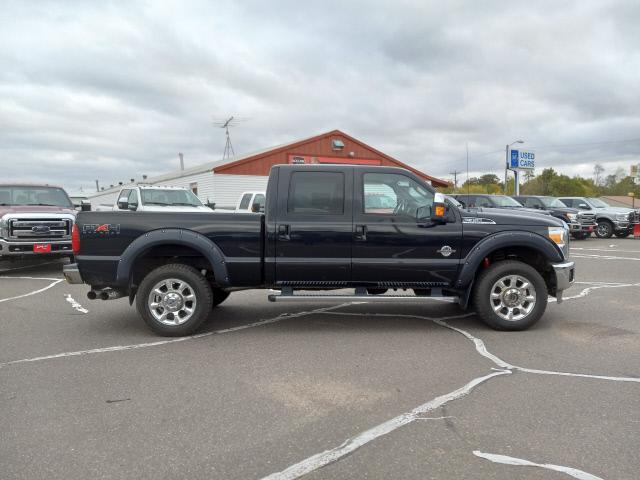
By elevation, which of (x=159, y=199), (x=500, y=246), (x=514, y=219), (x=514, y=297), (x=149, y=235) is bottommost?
(x=514, y=297)

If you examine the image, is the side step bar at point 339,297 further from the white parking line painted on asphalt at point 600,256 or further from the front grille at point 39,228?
the white parking line painted on asphalt at point 600,256

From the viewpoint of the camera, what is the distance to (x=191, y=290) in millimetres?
5781

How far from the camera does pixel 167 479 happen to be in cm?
284

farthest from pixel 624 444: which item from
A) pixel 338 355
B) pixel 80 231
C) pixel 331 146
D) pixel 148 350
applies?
pixel 331 146

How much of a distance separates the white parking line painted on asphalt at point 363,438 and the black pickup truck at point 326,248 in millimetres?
1864

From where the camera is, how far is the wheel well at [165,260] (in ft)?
19.3

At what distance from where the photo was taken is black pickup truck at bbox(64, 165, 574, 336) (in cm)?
573

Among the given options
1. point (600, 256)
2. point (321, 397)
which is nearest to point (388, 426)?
point (321, 397)

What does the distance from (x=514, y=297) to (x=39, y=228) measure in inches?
361

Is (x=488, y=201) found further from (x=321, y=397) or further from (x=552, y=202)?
A: (x=321, y=397)

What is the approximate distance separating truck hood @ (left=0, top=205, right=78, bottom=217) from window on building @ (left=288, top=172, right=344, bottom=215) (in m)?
7.24

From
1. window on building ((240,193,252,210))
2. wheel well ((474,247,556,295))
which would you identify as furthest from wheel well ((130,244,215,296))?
window on building ((240,193,252,210))

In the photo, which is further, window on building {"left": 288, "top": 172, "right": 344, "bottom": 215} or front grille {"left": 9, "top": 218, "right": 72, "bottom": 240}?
front grille {"left": 9, "top": 218, "right": 72, "bottom": 240}

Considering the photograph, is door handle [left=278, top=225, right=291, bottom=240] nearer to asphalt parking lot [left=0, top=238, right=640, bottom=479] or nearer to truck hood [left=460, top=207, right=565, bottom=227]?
asphalt parking lot [left=0, top=238, right=640, bottom=479]
